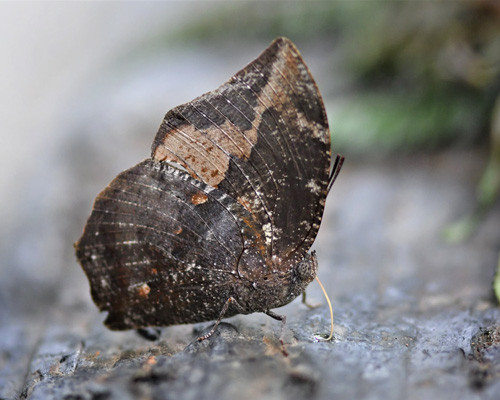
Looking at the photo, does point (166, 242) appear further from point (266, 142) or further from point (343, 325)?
point (343, 325)

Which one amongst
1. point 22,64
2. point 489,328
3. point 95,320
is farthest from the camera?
point 22,64

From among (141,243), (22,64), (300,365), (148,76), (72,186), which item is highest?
(22,64)

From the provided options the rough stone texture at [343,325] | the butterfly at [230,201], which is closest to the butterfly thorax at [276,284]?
the butterfly at [230,201]

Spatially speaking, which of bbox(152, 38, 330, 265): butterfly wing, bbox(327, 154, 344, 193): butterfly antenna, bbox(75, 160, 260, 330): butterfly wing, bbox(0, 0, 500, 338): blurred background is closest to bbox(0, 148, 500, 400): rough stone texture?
bbox(0, 0, 500, 338): blurred background

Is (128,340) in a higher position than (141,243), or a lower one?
Answer: lower

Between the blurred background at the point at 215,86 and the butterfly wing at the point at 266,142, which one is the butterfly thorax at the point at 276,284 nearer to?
the butterfly wing at the point at 266,142

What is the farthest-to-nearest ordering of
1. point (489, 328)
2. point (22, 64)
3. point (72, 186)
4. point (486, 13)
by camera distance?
point (22, 64) → point (72, 186) → point (486, 13) → point (489, 328)

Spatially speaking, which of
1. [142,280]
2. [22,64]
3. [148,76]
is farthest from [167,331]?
[22,64]

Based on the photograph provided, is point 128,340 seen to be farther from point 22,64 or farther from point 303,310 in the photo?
point 22,64
